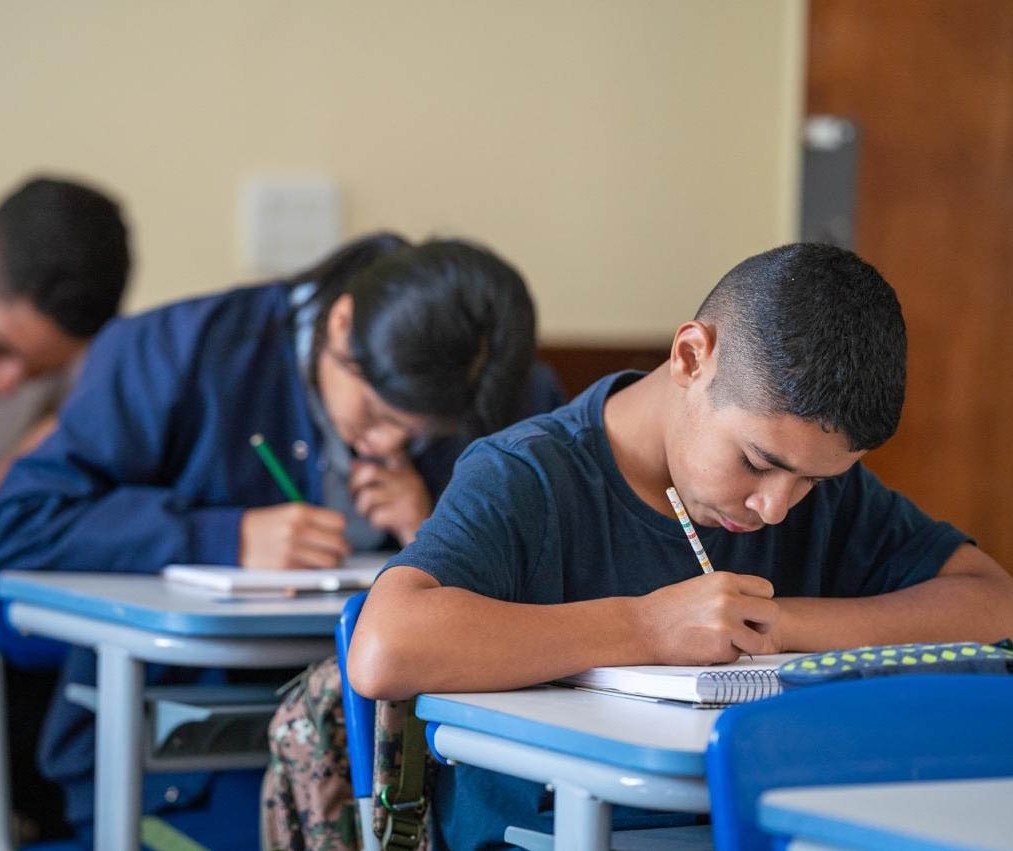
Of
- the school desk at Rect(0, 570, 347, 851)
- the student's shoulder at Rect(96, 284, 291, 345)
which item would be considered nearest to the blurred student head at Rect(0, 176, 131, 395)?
the student's shoulder at Rect(96, 284, 291, 345)

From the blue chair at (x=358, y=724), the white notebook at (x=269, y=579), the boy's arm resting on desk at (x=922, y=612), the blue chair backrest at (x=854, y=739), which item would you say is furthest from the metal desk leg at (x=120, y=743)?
the blue chair backrest at (x=854, y=739)

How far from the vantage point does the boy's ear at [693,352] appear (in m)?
1.40

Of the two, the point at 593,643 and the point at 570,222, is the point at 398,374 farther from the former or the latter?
the point at 570,222

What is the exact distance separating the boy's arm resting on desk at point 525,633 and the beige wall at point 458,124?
221 centimetres

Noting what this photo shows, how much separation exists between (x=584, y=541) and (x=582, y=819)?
0.40 meters

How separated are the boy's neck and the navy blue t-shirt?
0.02m

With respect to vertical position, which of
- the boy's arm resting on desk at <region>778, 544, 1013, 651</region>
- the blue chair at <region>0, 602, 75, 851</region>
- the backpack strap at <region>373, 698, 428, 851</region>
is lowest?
the blue chair at <region>0, 602, 75, 851</region>

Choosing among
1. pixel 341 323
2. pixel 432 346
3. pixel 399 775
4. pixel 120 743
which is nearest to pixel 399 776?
pixel 399 775

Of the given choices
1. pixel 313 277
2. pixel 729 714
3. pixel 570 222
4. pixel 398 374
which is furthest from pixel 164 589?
pixel 570 222

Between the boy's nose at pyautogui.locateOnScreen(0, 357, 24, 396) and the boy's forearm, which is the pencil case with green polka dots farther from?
the boy's nose at pyautogui.locateOnScreen(0, 357, 24, 396)

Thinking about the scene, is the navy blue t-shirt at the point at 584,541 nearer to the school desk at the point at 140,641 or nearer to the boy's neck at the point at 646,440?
the boy's neck at the point at 646,440

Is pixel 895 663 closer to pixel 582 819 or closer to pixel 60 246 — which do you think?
pixel 582 819

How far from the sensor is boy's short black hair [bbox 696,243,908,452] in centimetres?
131

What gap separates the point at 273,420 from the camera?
93.2 inches
